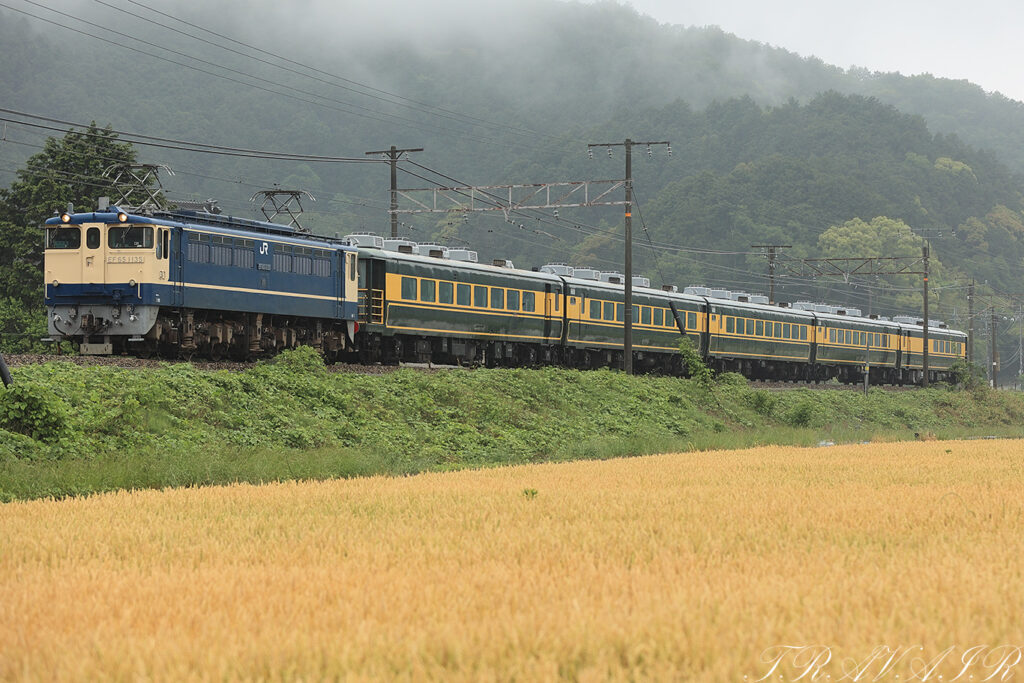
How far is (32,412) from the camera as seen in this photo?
1988 centimetres

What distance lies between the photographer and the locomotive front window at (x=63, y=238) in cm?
3123

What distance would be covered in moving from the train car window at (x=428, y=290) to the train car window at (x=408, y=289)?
0.39m

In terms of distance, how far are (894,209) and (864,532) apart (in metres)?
140

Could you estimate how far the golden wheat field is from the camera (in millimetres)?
6012

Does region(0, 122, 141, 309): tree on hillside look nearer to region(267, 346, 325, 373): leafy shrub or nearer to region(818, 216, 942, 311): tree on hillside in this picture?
region(267, 346, 325, 373): leafy shrub

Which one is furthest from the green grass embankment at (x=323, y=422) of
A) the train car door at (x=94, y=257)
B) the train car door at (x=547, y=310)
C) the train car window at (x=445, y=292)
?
the train car door at (x=94, y=257)

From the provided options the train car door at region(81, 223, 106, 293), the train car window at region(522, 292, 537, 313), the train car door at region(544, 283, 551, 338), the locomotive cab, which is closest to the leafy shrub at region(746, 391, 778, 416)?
the train car door at region(544, 283, 551, 338)

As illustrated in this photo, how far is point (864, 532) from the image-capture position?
10.9 meters

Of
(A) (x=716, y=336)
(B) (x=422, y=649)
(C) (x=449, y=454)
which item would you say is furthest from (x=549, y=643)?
(A) (x=716, y=336)

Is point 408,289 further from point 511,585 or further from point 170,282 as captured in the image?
point 511,585

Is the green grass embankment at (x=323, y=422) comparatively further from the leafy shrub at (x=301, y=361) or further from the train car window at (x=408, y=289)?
the train car window at (x=408, y=289)

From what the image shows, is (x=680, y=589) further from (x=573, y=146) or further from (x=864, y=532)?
(x=573, y=146)

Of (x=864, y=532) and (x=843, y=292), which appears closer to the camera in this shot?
(x=864, y=532)

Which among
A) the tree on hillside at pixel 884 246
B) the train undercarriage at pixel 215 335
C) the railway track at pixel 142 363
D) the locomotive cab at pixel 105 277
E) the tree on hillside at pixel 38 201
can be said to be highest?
the tree on hillside at pixel 884 246
